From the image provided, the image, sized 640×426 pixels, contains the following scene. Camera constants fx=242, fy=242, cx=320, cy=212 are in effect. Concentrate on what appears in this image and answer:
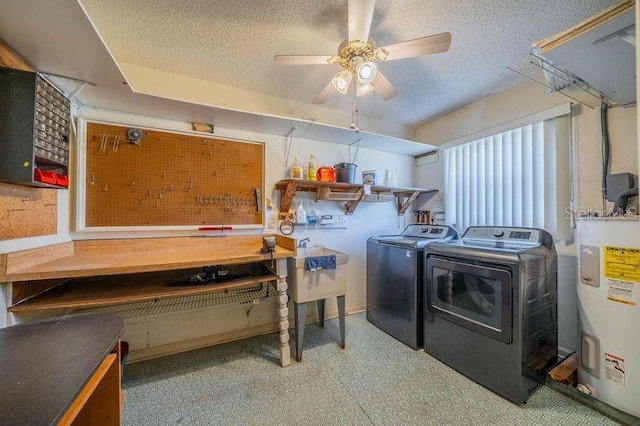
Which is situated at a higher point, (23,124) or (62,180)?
(23,124)

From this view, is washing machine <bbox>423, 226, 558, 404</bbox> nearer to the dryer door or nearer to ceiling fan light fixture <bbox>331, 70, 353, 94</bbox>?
the dryer door

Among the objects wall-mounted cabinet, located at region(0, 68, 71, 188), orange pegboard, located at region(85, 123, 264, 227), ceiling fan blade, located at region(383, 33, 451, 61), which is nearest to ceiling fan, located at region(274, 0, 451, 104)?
ceiling fan blade, located at region(383, 33, 451, 61)

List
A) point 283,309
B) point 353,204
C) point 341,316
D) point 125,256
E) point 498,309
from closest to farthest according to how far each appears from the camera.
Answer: point 498,309
point 125,256
point 283,309
point 341,316
point 353,204

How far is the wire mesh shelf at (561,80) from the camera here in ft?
4.66

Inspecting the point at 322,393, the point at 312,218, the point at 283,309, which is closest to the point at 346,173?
the point at 312,218

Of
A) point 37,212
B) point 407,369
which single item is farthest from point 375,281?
point 37,212

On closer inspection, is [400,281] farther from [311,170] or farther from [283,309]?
[311,170]

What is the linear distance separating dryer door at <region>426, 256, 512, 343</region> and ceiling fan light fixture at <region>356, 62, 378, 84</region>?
1468mm

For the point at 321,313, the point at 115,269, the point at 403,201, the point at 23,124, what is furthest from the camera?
the point at 403,201

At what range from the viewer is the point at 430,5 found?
1.43 m

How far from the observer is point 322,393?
5.44ft

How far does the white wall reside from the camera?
1.74m

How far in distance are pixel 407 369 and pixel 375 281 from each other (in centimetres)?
87

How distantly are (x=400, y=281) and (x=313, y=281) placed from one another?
0.84m
